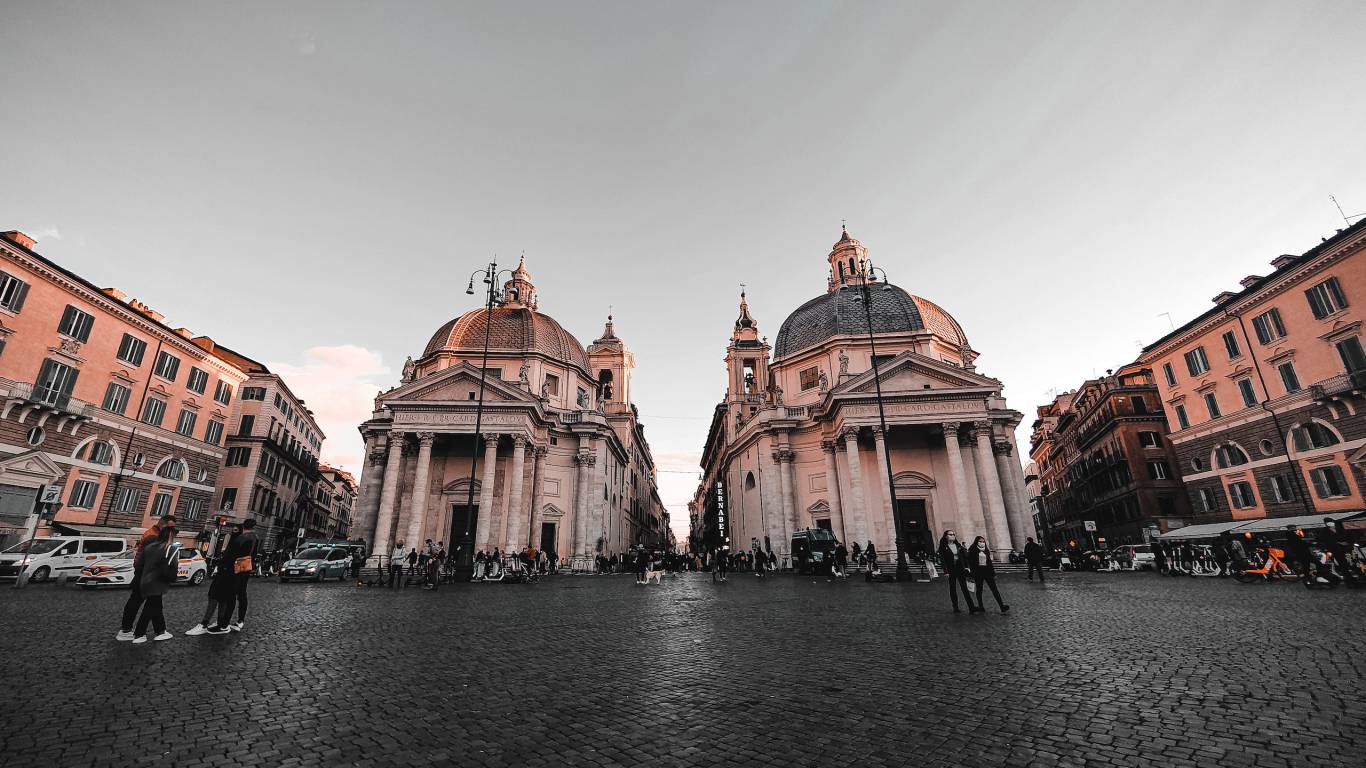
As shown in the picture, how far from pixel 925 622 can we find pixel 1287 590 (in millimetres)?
12771

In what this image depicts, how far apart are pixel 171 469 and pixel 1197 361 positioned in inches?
2363

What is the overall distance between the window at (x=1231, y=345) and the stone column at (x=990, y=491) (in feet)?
43.8

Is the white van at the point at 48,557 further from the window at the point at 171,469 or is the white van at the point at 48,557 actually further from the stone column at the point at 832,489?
the stone column at the point at 832,489

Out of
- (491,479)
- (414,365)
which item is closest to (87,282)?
(414,365)

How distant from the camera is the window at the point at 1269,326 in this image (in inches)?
1104

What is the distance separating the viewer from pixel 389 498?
30.2 meters

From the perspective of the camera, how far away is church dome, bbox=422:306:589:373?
127ft

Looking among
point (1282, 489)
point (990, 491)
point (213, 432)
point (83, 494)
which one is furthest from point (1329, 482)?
point (213, 432)

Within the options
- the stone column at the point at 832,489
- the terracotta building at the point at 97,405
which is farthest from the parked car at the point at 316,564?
the stone column at the point at 832,489

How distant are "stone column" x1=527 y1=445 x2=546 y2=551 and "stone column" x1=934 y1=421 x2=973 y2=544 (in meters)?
23.6

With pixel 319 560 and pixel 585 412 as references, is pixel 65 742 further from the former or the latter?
pixel 585 412

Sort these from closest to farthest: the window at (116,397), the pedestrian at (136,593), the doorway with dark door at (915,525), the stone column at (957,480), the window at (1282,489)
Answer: the pedestrian at (136,593)
the window at (1282,489)
the window at (116,397)
the stone column at (957,480)
the doorway with dark door at (915,525)

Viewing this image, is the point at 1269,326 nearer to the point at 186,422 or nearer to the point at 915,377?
the point at 915,377

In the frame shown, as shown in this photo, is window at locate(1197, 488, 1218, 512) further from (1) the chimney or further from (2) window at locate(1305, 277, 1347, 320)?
(1) the chimney
